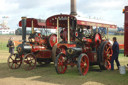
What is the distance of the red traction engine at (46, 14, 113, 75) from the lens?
6566mm

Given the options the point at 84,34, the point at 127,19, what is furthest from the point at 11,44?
the point at 127,19

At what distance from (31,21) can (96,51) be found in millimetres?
3478

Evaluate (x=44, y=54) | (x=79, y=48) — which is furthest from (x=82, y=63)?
(x=44, y=54)

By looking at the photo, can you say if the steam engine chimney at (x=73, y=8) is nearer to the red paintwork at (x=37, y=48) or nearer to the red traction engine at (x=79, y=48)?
the red paintwork at (x=37, y=48)

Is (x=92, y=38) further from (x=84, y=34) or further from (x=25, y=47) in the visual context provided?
(x=25, y=47)

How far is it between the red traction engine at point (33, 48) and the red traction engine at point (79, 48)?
95 centimetres

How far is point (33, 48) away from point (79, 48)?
2.24m

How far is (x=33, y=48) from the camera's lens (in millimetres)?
7953

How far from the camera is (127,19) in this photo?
19.6 ft

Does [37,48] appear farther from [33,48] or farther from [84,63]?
[84,63]

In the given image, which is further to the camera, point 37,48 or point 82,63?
point 37,48

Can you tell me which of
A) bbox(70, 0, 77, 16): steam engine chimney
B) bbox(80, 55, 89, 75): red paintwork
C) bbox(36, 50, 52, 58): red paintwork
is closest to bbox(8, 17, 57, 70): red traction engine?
bbox(36, 50, 52, 58): red paintwork

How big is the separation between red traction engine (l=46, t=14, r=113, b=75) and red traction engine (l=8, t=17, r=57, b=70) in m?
0.95

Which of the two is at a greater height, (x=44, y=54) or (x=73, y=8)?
(x=73, y=8)
